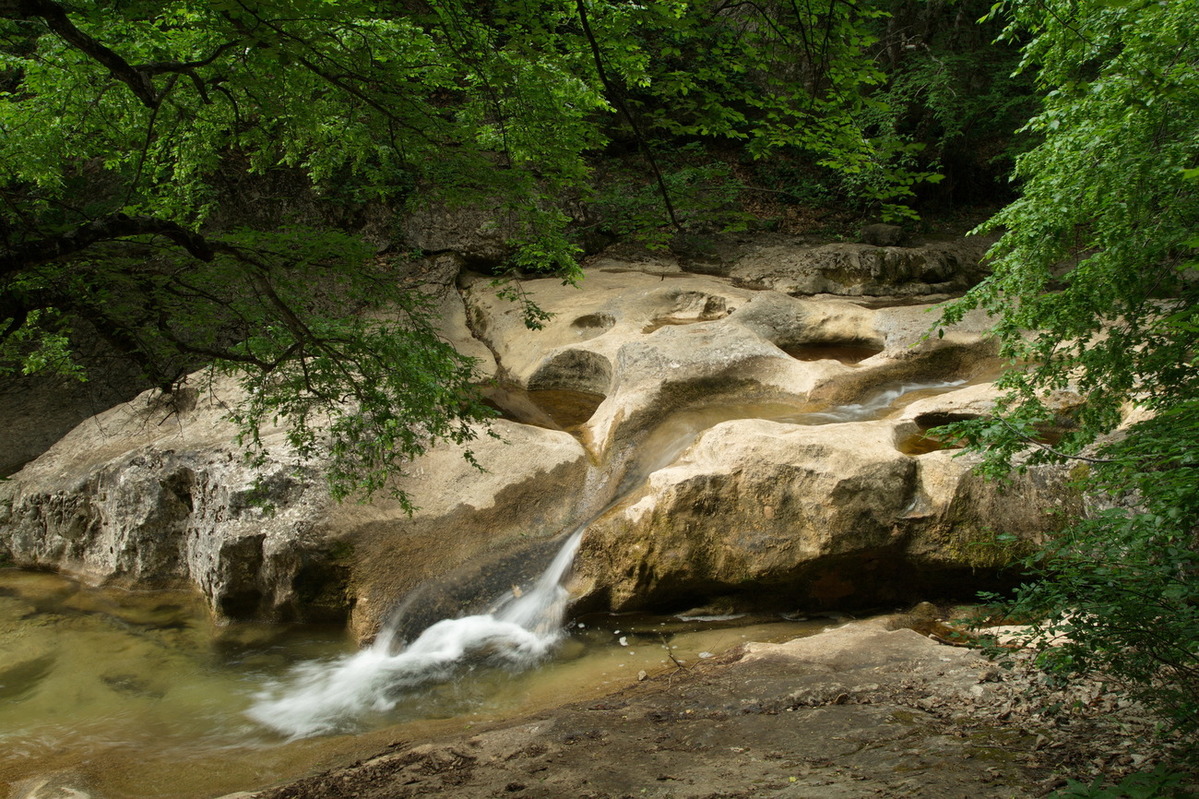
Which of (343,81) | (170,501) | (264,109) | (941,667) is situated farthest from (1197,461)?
(170,501)

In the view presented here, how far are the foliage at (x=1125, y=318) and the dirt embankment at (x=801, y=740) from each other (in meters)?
0.40

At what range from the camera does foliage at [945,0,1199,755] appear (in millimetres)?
3008

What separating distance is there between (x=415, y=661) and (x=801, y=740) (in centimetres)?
365

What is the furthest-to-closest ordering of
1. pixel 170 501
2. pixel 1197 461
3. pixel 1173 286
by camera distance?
1. pixel 170 501
2. pixel 1173 286
3. pixel 1197 461

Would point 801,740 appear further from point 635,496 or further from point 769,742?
point 635,496

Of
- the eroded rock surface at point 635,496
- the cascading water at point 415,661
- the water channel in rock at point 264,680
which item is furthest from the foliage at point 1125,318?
the cascading water at point 415,661

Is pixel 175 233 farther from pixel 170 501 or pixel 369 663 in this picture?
pixel 170 501

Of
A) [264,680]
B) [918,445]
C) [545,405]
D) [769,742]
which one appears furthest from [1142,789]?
[545,405]

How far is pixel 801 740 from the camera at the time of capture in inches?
150

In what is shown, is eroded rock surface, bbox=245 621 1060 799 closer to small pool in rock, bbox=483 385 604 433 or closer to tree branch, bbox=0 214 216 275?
tree branch, bbox=0 214 216 275

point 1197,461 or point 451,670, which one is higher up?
point 1197,461

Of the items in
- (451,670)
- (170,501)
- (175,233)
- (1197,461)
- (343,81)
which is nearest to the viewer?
(1197,461)

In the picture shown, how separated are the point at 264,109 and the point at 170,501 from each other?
533 centimetres

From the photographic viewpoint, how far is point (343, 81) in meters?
4.22
